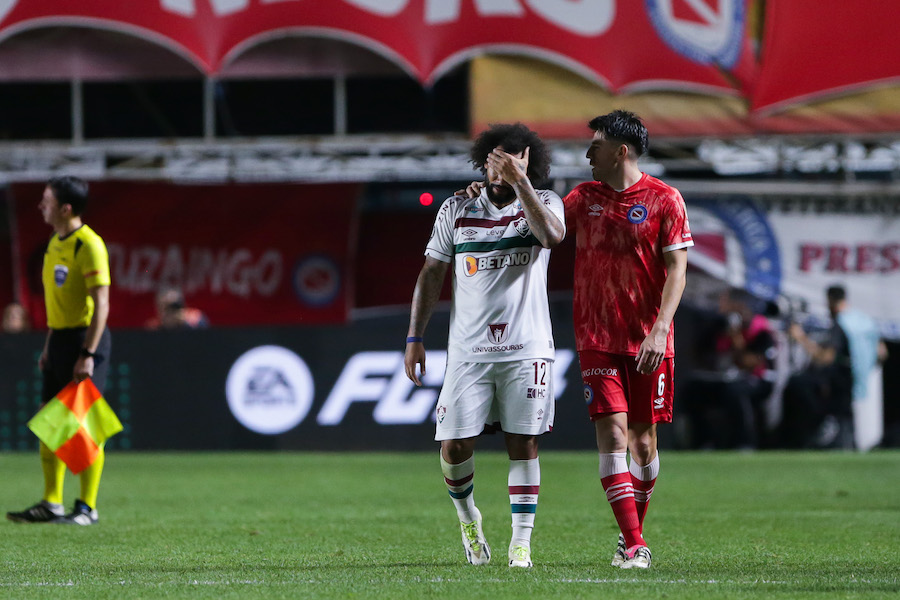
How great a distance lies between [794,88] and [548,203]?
11692 mm

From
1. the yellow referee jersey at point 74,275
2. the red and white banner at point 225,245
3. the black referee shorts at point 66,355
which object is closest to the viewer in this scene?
the yellow referee jersey at point 74,275

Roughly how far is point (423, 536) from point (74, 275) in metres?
2.74

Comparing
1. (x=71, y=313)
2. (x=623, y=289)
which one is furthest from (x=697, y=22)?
(x=623, y=289)

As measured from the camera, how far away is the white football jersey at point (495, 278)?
20.3 ft

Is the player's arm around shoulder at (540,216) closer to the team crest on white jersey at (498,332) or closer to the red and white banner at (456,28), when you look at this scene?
the team crest on white jersey at (498,332)

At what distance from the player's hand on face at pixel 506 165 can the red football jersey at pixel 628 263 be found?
0.53m

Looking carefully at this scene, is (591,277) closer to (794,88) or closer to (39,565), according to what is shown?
(39,565)

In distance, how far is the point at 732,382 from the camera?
15984 millimetres

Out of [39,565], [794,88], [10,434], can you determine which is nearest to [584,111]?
[794,88]

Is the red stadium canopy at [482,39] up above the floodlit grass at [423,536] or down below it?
above

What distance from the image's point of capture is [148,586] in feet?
18.9

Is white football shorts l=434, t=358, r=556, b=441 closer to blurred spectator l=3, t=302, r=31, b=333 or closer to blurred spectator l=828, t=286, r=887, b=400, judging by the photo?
blurred spectator l=828, t=286, r=887, b=400

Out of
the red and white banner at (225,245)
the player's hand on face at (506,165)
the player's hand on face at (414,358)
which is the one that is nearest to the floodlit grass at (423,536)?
the player's hand on face at (414,358)

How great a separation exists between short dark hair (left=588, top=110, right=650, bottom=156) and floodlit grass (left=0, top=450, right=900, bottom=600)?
1.93 meters
